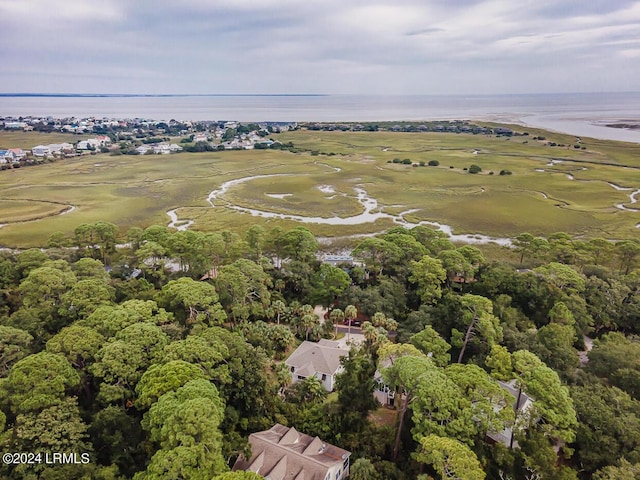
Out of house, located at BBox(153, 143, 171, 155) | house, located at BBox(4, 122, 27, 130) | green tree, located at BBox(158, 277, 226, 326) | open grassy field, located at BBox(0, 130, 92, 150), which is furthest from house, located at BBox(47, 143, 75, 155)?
green tree, located at BBox(158, 277, 226, 326)

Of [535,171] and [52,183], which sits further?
[535,171]

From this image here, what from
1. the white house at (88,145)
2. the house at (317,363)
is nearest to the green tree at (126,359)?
the house at (317,363)

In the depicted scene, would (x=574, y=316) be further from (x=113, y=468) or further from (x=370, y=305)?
(x=113, y=468)

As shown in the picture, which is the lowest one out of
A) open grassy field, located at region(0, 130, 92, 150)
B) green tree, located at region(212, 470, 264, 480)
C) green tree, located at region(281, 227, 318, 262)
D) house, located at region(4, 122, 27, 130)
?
green tree, located at region(212, 470, 264, 480)

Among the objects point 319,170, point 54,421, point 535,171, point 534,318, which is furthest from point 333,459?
point 535,171

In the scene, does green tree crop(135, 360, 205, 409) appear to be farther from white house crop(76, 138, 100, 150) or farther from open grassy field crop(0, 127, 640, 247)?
white house crop(76, 138, 100, 150)

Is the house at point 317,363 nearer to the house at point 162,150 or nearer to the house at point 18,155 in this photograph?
the house at point 162,150
